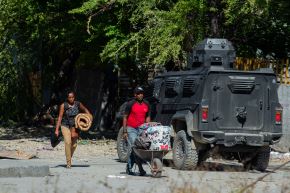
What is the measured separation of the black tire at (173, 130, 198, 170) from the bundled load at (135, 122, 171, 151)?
172cm

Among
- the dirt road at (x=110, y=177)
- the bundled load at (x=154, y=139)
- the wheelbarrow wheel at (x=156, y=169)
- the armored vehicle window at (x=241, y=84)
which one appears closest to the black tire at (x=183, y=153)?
the dirt road at (x=110, y=177)

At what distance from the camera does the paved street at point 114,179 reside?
13056 mm

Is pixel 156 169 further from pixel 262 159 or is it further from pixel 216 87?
pixel 262 159

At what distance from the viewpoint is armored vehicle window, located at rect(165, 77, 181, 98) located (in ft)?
63.8

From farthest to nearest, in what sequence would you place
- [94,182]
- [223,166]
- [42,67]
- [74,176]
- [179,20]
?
1. [42,67]
2. [179,20]
3. [223,166]
4. [74,176]
5. [94,182]

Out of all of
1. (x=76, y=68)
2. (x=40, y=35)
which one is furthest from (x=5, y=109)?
(x=40, y=35)

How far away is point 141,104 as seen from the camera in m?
17.6

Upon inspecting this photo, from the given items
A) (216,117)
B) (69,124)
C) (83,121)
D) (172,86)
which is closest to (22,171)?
(69,124)

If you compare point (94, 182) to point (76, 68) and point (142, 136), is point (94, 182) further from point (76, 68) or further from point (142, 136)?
point (76, 68)

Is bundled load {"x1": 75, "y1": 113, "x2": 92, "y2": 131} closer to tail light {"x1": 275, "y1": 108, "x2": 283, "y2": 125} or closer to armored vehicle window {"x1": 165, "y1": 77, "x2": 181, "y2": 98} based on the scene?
armored vehicle window {"x1": 165, "y1": 77, "x2": 181, "y2": 98}

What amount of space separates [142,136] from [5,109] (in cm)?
2039

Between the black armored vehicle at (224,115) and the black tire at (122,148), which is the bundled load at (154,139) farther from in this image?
the black tire at (122,148)

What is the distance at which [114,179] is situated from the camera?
15766mm

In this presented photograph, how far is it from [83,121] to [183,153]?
2.26 metres
